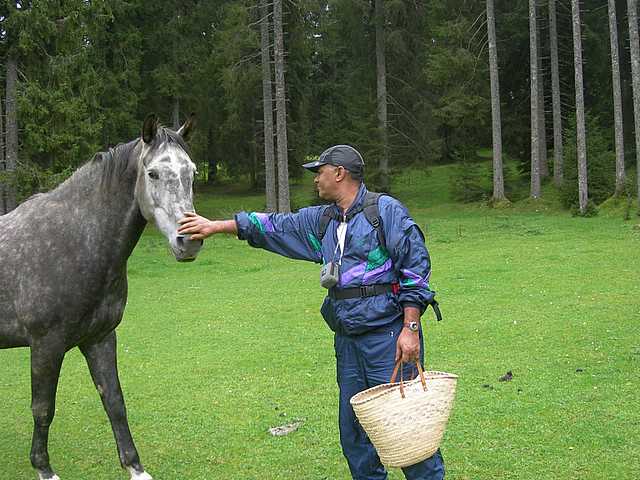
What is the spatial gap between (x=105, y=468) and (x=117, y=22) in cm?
2445

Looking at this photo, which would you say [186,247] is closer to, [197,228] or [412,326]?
[197,228]

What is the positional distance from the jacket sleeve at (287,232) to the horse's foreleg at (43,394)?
4.85ft

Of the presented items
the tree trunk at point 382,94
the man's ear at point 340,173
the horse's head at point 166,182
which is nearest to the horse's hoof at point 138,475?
the horse's head at point 166,182

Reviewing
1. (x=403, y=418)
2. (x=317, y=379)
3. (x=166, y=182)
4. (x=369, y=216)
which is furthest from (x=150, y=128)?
(x=317, y=379)

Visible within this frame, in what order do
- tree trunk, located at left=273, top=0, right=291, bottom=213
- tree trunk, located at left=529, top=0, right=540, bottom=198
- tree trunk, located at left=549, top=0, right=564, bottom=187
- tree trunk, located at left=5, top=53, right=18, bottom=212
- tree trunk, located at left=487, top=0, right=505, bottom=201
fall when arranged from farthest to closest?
1. tree trunk, located at left=549, top=0, right=564, bottom=187
2. tree trunk, located at left=487, top=0, right=505, bottom=201
3. tree trunk, located at left=529, top=0, right=540, bottom=198
4. tree trunk, located at left=273, top=0, right=291, bottom=213
5. tree trunk, located at left=5, top=53, right=18, bottom=212

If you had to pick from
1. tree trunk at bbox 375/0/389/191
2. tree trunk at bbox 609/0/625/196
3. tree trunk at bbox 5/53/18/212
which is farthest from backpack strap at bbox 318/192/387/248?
tree trunk at bbox 375/0/389/191

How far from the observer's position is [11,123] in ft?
59.2

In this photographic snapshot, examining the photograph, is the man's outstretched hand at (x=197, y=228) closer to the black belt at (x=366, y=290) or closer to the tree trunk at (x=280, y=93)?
the black belt at (x=366, y=290)

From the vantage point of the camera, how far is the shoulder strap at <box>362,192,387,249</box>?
3709 millimetres

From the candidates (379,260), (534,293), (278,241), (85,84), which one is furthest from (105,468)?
(85,84)

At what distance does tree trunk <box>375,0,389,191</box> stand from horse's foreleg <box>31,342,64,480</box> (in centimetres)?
2431

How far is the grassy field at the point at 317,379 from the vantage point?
494 centimetres

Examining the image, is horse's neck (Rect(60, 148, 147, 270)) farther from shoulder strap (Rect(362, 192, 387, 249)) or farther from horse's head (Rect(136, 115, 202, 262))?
shoulder strap (Rect(362, 192, 387, 249))

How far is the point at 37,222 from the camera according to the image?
178 inches
